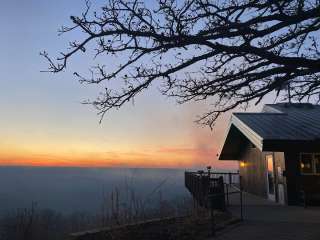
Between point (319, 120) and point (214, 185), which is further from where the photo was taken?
point (319, 120)

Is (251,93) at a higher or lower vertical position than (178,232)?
higher

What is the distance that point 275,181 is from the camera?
67.3ft

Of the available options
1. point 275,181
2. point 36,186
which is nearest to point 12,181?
point 36,186

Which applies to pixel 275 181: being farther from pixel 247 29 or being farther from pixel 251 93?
pixel 247 29

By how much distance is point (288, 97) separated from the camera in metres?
11.1

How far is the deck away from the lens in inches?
407

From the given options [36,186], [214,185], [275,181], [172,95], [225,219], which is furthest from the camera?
[36,186]

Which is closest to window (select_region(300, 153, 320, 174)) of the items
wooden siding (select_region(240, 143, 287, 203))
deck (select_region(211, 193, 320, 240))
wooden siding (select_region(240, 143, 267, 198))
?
wooden siding (select_region(240, 143, 287, 203))

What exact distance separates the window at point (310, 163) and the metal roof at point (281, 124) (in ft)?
3.70

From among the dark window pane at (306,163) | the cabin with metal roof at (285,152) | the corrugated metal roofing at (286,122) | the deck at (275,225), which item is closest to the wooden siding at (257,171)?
the cabin with metal roof at (285,152)

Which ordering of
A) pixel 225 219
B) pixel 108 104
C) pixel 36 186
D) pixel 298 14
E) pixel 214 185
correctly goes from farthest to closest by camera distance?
pixel 36 186 → pixel 214 185 → pixel 225 219 → pixel 108 104 → pixel 298 14

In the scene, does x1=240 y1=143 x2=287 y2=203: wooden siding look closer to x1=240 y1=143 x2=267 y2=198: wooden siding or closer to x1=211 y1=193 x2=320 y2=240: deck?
x1=240 y1=143 x2=267 y2=198: wooden siding

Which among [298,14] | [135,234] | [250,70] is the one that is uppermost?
[298,14]

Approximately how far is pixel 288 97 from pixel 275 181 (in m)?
10.2
